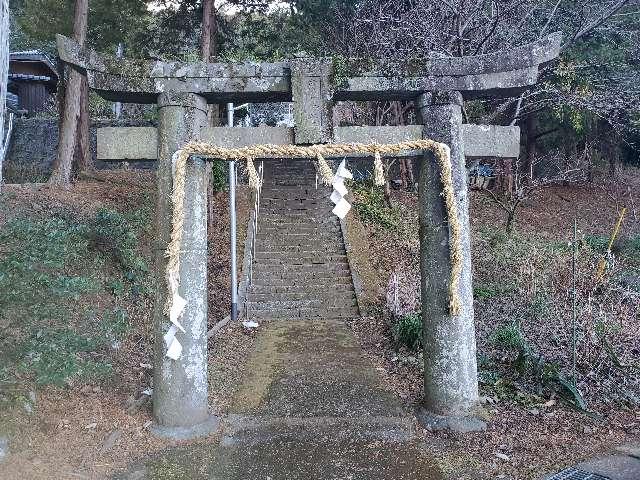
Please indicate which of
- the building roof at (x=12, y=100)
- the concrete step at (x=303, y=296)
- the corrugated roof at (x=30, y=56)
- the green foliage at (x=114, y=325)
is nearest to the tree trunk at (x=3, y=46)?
the green foliage at (x=114, y=325)

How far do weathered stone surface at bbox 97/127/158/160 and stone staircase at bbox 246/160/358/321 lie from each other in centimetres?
456

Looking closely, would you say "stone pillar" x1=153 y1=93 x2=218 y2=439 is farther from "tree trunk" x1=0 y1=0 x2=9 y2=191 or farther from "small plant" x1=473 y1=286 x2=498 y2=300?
"small plant" x1=473 y1=286 x2=498 y2=300

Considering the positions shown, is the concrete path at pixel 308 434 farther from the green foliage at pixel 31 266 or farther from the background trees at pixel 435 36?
the background trees at pixel 435 36

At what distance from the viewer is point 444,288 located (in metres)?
5.28

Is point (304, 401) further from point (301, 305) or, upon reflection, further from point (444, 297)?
point (301, 305)

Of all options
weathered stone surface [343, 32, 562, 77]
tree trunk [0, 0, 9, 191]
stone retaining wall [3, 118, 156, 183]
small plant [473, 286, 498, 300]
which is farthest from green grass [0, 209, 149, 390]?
stone retaining wall [3, 118, 156, 183]

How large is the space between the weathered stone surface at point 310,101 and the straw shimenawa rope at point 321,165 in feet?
0.45

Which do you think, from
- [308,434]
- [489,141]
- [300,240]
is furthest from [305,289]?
[489,141]

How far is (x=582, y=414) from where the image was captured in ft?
17.9

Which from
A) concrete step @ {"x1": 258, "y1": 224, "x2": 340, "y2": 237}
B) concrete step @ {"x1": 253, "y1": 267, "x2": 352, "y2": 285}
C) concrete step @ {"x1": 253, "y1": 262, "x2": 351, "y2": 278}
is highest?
concrete step @ {"x1": 258, "y1": 224, "x2": 340, "y2": 237}

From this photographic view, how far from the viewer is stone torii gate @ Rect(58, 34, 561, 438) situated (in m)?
5.15

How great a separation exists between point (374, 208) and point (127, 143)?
10.3 meters

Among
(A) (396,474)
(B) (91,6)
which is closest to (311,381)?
(A) (396,474)

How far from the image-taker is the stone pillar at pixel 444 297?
524cm
